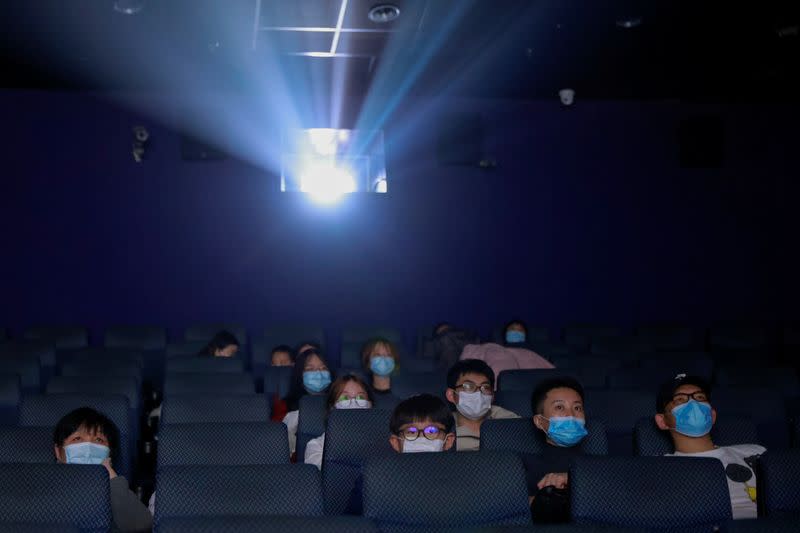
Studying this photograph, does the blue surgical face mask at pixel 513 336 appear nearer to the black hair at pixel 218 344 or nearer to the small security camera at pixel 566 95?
the small security camera at pixel 566 95

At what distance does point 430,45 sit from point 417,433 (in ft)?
19.0

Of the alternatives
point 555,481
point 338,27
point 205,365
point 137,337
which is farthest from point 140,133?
point 555,481

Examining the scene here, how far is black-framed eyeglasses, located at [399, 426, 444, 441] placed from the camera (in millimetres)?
3930

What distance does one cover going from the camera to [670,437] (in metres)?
4.28

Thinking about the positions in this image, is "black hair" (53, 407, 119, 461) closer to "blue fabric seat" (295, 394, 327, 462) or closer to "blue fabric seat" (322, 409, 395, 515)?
"blue fabric seat" (322, 409, 395, 515)

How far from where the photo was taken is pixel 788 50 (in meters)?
9.38

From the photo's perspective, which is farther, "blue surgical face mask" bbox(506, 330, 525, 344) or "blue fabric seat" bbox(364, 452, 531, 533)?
"blue surgical face mask" bbox(506, 330, 525, 344)

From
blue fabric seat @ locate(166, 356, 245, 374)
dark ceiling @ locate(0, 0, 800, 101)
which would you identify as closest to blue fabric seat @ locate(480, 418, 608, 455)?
blue fabric seat @ locate(166, 356, 245, 374)

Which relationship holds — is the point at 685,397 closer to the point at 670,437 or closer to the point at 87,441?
the point at 670,437

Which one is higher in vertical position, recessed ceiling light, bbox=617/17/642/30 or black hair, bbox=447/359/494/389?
recessed ceiling light, bbox=617/17/642/30

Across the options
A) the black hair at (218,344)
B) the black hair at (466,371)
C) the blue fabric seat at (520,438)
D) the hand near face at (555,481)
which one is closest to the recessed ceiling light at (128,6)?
the black hair at (218,344)

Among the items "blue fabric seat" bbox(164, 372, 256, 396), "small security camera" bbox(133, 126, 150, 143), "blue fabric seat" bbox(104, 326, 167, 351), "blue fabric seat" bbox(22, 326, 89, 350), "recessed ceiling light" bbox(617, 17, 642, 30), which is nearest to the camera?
"blue fabric seat" bbox(164, 372, 256, 396)

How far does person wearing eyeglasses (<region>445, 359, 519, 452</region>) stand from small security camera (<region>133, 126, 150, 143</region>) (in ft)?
21.1

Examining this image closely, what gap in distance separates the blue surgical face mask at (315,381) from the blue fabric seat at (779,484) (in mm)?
3394
